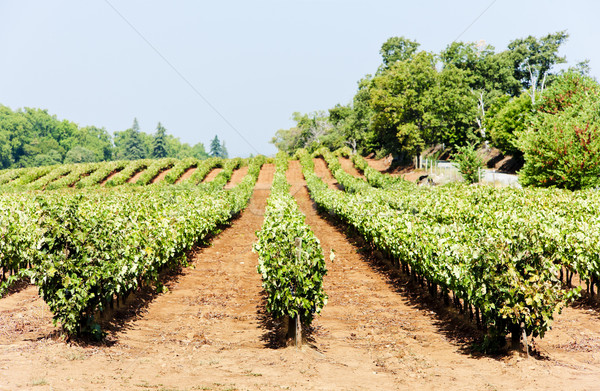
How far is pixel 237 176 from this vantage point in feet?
187

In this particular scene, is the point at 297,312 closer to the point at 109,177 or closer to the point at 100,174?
the point at 100,174

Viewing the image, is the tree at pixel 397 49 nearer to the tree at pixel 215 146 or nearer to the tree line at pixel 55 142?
the tree line at pixel 55 142

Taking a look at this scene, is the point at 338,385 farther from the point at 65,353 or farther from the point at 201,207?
the point at 201,207

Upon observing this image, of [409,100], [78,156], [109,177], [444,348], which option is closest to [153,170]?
[109,177]

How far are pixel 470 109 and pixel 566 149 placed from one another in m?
29.1

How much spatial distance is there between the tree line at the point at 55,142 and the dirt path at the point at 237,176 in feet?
212

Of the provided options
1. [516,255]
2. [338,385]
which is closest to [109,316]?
[338,385]

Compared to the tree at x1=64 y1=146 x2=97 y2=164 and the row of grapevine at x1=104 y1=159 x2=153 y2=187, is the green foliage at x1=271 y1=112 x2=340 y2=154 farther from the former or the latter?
the tree at x1=64 y1=146 x2=97 y2=164

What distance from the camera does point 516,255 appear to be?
309 inches

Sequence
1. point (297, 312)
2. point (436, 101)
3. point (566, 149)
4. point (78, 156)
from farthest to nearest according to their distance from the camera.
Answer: point (78, 156) < point (436, 101) < point (566, 149) < point (297, 312)

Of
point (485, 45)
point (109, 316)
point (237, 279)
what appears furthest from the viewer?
point (485, 45)

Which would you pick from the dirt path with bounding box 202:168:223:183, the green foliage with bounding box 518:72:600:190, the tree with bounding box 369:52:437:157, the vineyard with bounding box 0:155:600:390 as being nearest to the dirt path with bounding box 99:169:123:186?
the dirt path with bounding box 202:168:223:183

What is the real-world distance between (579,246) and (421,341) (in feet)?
14.9

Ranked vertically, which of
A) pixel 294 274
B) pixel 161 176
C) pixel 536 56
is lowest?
pixel 294 274
